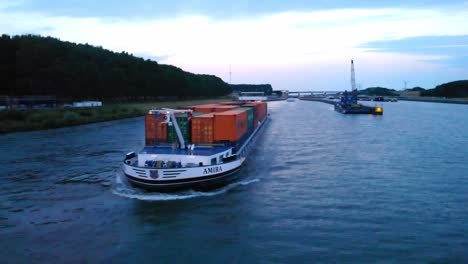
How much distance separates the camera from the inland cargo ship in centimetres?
2287

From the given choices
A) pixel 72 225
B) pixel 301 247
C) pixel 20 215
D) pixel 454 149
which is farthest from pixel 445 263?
pixel 454 149

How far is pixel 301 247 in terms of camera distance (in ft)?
53.7

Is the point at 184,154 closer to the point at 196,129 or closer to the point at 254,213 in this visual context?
the point at 196,129

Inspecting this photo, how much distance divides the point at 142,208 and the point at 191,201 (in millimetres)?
2535

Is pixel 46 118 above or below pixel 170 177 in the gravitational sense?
above

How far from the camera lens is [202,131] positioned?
1129 inches

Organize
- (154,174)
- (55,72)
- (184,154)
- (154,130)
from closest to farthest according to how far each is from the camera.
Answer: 1. (154,174)
2. (184,154)
3. (154,130)
4. (55,72)

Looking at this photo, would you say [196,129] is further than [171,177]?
Yes

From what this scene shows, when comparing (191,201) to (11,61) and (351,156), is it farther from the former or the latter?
(11,61)

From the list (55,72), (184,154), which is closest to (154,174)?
(184,154)

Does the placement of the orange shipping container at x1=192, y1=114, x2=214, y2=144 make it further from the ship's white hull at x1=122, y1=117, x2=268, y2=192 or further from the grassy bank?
the grassy bank

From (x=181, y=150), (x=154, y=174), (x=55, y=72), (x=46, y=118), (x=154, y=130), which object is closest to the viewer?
(x=154, y=174)

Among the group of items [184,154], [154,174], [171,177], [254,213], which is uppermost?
[184,154]

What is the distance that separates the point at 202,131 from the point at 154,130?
3.29 meters
